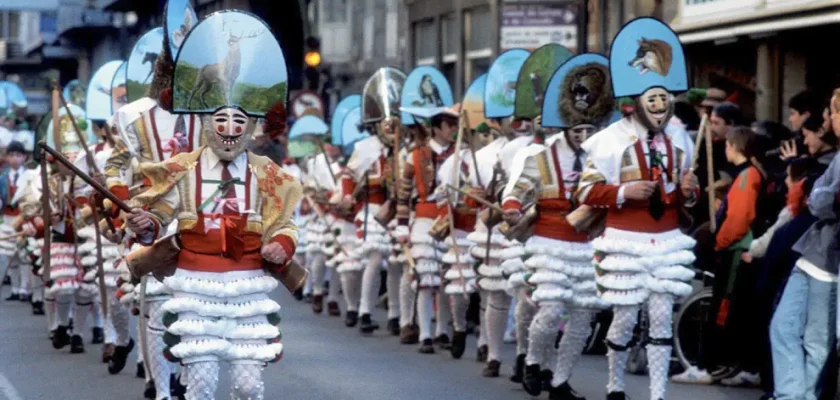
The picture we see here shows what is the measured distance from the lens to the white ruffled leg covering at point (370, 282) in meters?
17.3

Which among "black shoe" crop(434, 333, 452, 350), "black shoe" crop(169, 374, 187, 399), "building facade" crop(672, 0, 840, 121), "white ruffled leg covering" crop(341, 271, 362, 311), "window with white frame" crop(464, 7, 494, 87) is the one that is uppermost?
"window with white frame" crop(464, 7, 494, 87)

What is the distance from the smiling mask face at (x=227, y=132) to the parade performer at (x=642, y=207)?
2.75 m

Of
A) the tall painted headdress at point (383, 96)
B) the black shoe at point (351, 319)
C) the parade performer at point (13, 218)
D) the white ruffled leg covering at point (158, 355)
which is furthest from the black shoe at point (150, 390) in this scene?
the parade performer at point (13, 218)

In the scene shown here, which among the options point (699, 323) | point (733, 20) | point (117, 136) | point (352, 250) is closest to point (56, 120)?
point (117, 136)

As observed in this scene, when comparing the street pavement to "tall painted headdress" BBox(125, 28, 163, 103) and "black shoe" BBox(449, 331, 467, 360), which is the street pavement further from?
"tall painted headdress" BBox(125, 28, 163, 103)

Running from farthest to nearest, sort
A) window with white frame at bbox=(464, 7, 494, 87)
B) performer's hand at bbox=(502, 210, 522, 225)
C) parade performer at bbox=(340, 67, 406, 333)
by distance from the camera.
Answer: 1. window with white frame at bbox=(464, 7, 494, 87)
2. parade performer at bbox=(340, 67, 406, 333)
3. performer's hand at bbox=(502, 210, 522, 225)

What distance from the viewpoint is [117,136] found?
39.4 ft

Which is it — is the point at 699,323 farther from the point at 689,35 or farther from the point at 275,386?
the point at 689,35

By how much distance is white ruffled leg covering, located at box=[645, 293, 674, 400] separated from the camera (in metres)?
10.8

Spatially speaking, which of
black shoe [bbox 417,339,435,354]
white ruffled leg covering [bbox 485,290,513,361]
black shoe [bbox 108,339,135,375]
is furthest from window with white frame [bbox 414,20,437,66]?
black shoe [bbox 108,339,135,375]

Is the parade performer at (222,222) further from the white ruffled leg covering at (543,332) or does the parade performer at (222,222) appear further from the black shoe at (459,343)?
the black shoe at (459,343)

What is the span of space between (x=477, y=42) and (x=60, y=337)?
1809 centimetres

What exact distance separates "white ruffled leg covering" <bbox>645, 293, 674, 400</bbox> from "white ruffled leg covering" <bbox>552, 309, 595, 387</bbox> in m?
0.96

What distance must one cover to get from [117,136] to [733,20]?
9878 mm
